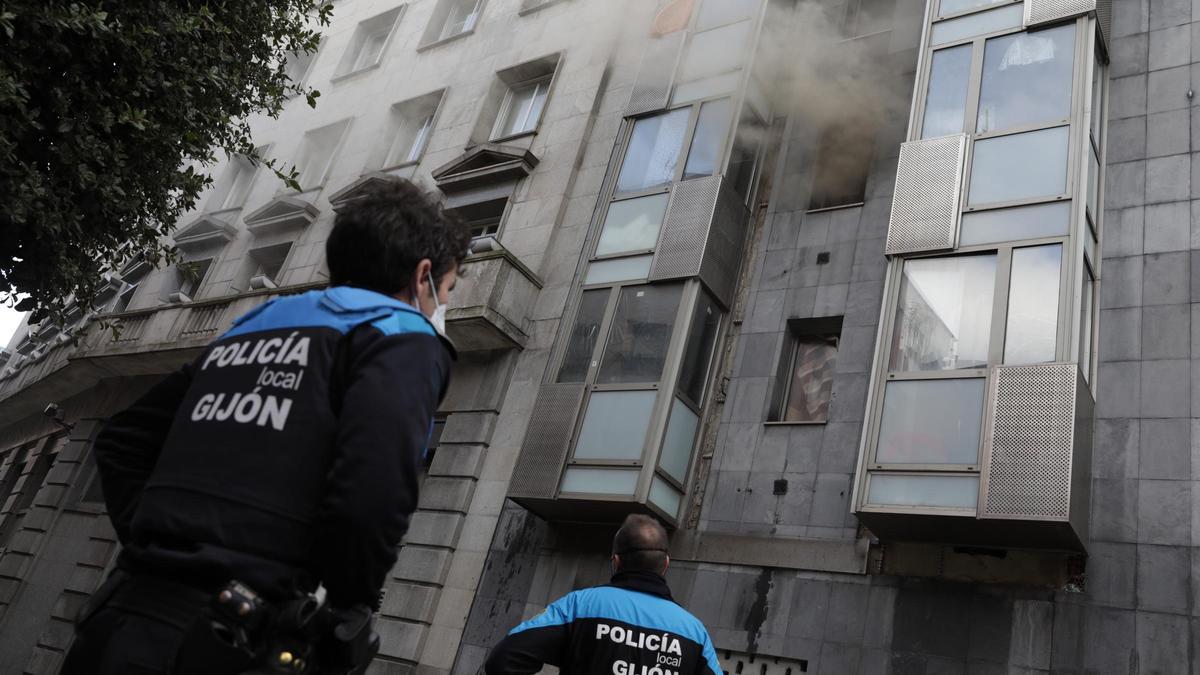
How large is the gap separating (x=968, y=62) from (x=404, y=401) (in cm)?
996

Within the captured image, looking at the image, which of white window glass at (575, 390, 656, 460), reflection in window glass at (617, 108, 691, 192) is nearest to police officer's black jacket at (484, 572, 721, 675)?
white window glass at (575, 390, 656, 460)

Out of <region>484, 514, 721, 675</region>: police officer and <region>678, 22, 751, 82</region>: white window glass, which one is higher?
<region>678, 22, 751, 82</region>: white window glass

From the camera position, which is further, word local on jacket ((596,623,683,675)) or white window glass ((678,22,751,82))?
white window glass ((678,22,751,82))

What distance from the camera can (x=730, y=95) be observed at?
41.1ft

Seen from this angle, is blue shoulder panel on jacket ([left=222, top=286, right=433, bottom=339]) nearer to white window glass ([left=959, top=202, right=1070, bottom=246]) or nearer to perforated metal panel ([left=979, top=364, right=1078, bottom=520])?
perforated metal panel ([left=979, top=364, right=1078, bottom=520])

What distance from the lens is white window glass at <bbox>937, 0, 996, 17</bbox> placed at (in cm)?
1077

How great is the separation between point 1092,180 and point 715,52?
550 cm

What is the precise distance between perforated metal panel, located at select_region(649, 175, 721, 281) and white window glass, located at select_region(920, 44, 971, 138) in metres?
2.62

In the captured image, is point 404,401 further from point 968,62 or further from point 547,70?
point 547,70

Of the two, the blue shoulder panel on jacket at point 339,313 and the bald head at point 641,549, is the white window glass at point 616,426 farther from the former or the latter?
the blue shoulder panel on jacket at point 339,313

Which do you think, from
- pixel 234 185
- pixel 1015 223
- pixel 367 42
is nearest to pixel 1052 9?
pixel 1015 223

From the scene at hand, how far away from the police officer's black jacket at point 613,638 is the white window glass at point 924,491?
184 inches

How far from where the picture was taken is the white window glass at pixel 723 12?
13266mm

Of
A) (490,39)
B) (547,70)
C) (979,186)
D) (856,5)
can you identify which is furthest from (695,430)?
(490,39)
